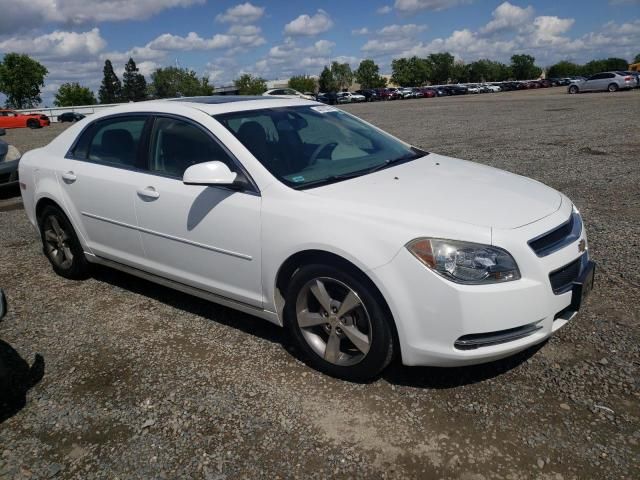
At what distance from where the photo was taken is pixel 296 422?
278 cm

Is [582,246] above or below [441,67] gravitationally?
below

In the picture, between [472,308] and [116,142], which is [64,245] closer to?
[116,142]

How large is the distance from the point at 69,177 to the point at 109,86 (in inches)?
4829

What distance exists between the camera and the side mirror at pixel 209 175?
3.13 meters

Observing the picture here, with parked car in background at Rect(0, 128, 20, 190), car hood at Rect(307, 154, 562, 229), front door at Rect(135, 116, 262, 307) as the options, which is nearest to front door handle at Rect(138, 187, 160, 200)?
front door at Rect(135, 116, 262, 307)

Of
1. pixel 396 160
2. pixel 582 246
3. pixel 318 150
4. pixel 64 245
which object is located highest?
pixel 318 150

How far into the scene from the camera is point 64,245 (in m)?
4.80

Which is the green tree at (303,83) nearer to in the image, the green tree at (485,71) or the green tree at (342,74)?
the green tree at (342,74)

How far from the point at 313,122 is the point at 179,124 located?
99cm

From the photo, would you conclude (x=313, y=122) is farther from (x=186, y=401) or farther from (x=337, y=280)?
(x=186, y=401)

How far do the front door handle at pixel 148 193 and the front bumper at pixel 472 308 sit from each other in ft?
5.88

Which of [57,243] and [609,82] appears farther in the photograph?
[609,82]

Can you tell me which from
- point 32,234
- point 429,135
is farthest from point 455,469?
point 429,135

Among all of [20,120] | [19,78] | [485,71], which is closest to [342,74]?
[485,71]
